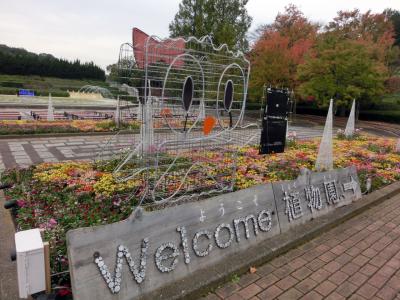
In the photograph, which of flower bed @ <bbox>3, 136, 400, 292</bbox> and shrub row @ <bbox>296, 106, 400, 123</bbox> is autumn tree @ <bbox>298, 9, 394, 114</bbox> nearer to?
shrub row @ <bbox>296, 106, 400, 123</bbox>

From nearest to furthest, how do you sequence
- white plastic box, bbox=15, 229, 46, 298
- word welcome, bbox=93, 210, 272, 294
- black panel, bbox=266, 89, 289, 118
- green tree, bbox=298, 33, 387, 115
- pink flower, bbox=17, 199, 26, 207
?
1. white plastic box, bbox=15, 229, 46, 298
2. word welcome, bbox=93, 210, 272, 294
3. pink flower, bbox=17, 199, 26, 207
4. black panel, bbox=266, 89, 289, 118
5. green tree, bbox=298, 33, 387, 115

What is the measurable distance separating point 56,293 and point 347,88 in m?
23.6

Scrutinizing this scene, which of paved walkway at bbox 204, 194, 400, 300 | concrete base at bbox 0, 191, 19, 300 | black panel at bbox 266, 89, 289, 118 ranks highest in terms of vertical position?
black panel at bbox 266, 89, 289, 118

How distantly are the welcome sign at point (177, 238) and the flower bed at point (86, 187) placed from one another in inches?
29.6

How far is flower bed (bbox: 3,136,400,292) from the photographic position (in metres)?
3.67

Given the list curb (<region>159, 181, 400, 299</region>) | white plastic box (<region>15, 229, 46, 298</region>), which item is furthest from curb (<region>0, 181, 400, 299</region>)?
white plastic box (<region>15, 229, 46, 298</region>)

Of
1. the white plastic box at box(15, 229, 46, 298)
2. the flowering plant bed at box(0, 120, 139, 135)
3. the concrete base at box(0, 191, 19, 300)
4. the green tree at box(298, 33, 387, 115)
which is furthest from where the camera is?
the green tree at box(298, 33, 387, 115)

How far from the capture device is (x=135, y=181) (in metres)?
5.30

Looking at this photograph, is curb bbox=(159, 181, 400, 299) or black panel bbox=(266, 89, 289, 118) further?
black panel bbox=(266, 89, 289, 118)

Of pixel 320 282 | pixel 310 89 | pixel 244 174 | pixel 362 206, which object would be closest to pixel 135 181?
pixel 244 174

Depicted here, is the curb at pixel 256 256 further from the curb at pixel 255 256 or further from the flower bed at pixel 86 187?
the flower bed at pixel 86 187

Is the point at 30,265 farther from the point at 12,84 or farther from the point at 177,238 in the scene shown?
the point at 12,84

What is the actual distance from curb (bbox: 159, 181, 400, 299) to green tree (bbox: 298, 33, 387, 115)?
1961 centimetres

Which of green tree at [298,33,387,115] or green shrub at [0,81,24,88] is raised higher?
green tree at [298,33,387,115]
